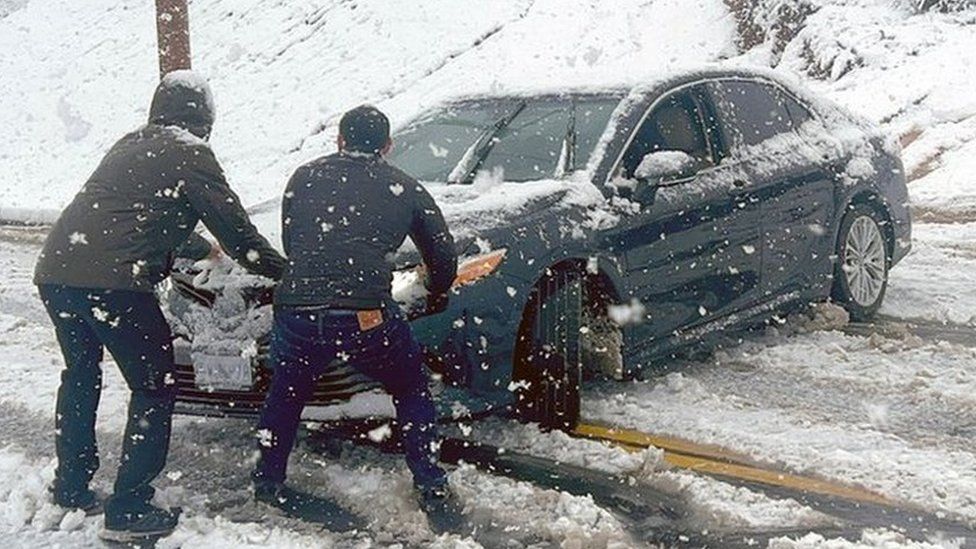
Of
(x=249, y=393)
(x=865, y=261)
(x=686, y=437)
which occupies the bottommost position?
(x=686, y=437)

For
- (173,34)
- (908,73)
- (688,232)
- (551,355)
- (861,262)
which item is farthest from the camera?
(908,73)

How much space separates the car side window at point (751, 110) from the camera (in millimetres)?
6332

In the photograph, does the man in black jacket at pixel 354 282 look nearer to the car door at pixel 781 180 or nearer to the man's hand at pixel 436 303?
the man's hand at pixel 436 303

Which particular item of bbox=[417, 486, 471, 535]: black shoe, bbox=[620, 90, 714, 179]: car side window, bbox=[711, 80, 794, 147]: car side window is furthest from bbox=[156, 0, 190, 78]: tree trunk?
bbox=[417, 486, 471, 535]: black shoe

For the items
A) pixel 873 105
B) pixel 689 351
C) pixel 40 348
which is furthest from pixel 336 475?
pixel 873 105

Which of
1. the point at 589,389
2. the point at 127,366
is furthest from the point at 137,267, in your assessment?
the point at 589,389

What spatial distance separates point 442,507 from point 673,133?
2.56m

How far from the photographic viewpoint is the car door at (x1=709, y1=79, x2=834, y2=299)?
628 centimetres

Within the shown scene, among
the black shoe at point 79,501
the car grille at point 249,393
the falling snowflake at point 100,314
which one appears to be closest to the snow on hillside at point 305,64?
the car grille at point 249,393

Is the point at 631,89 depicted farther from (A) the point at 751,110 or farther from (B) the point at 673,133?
(A) the point at 751,110

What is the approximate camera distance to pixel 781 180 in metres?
6.41

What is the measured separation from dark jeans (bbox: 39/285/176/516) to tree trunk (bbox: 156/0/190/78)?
9814mm

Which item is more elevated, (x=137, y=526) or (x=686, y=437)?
(x=137, y=526)

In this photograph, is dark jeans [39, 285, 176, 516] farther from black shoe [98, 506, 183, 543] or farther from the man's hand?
the man's hand
